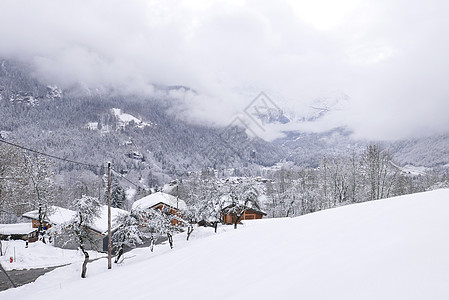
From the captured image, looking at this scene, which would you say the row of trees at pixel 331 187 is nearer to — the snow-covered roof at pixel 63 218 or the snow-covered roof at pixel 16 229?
the snow-covered roof at pixel 63 218

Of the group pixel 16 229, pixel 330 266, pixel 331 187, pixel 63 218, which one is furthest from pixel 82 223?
pixel 331 187

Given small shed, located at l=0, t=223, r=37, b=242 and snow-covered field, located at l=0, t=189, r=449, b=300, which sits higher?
snow-covered field, located at l=0, t=189, r=449, b=300

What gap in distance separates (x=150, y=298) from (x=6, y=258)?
111 ft

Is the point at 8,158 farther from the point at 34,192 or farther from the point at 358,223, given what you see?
the point at 358,223

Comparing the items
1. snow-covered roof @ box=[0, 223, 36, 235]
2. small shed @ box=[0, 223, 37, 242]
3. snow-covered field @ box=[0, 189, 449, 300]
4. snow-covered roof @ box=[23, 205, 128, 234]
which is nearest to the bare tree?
snow-covered field @ box=[0, 189, 449, 300]

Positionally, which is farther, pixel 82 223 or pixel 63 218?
pixel 63 218

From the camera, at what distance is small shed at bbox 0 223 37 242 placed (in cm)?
3722

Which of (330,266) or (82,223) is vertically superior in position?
(330,266)

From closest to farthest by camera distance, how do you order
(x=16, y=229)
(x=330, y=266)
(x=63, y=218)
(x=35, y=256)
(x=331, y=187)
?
(x=330, y=266), (x=35, y=256), (x=16, y=229), (x=63, y=218), (x=331, y=187)

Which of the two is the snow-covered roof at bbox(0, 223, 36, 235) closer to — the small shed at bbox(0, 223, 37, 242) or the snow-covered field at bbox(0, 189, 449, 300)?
the small shed at bbox(0, 223, 37, 242)

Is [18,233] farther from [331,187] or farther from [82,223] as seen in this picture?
[331,187]

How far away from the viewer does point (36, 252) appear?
31156mm

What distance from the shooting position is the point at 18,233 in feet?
125

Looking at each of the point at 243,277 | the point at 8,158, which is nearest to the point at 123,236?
the point at 8,158
